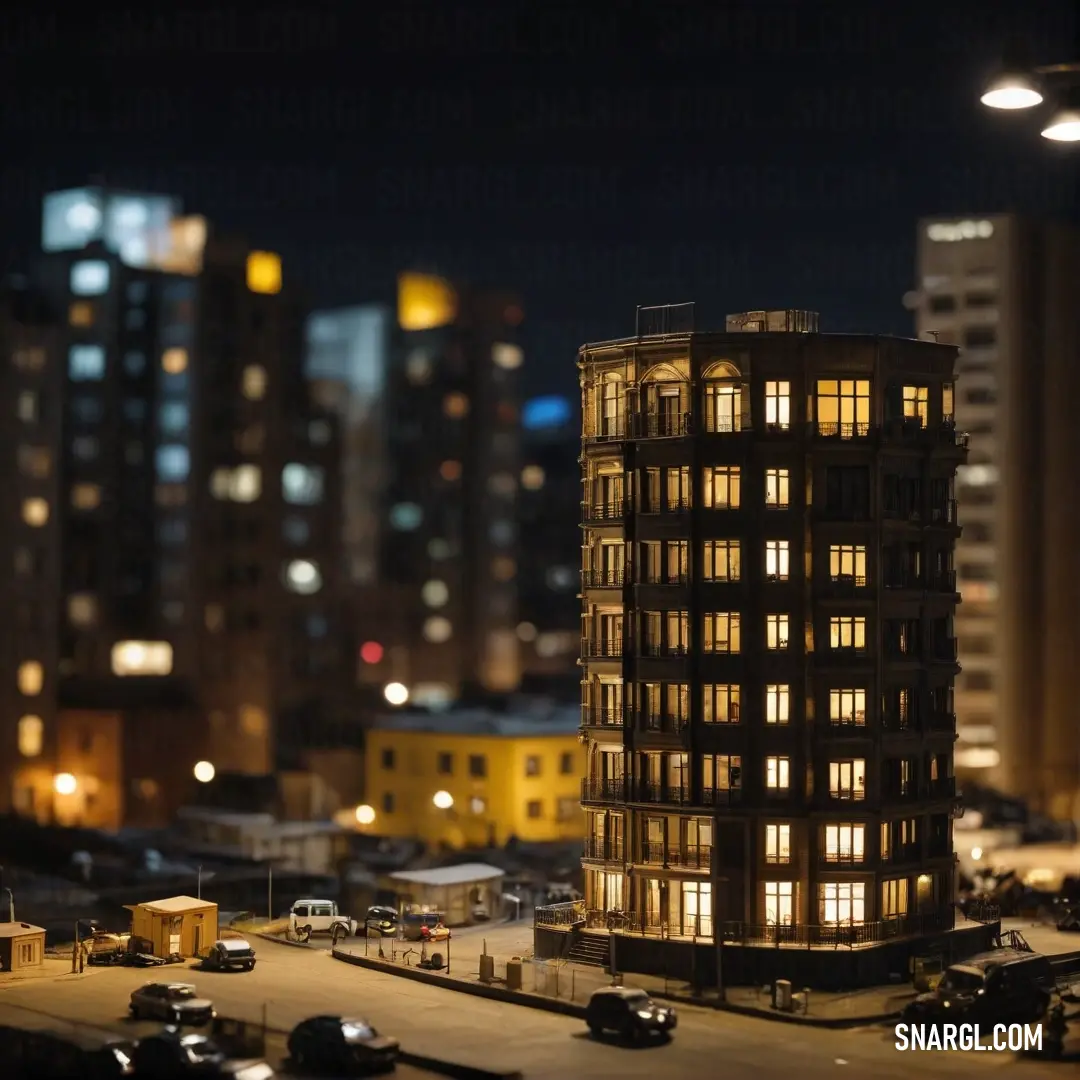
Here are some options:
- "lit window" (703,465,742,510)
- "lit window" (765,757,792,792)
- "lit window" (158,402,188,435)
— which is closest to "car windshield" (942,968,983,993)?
"lit window" (765,757,792,792)

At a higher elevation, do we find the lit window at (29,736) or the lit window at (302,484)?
the lit window at (302,484)

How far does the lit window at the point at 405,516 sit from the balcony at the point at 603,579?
119 meters

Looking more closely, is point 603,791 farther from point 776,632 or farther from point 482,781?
point 482,781

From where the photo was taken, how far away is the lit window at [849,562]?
215ft

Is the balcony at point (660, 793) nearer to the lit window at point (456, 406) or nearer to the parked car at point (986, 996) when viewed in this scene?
the parked car at point (986, 996)

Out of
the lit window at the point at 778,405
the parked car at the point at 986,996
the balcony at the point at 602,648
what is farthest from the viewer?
the balcony at the point at 602,648

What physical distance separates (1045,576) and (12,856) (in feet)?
259

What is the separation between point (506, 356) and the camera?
191 metres

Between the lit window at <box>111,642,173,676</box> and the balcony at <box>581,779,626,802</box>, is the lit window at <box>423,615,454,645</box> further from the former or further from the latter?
the balcony at <box>581,779,626,802</box>

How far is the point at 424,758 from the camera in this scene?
117m

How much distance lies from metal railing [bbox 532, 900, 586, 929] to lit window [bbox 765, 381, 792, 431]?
58.5 feet

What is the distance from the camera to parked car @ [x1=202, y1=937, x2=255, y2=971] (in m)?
64.1

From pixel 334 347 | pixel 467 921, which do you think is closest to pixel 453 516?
pixel 334 347

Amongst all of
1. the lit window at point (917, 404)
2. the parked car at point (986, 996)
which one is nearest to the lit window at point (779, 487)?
the lit window at point (917, 404)
